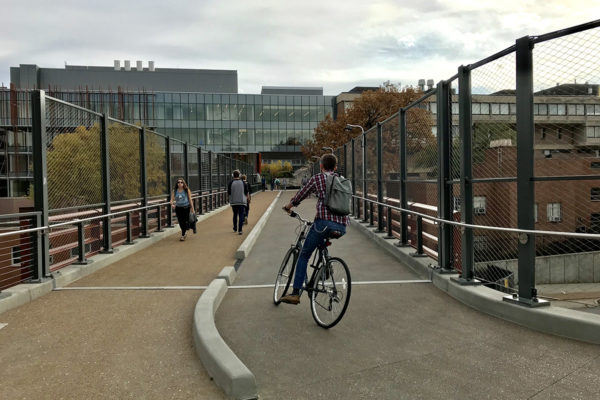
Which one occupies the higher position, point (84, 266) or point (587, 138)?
point (587, 138)

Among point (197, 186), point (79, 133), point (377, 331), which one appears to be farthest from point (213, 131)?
point (377, 331)

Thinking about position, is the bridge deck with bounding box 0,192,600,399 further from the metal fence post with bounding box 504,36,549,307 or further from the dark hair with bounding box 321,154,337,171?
the dark hair with bounding box 321,154,337,171

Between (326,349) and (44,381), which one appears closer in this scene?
(44,381)

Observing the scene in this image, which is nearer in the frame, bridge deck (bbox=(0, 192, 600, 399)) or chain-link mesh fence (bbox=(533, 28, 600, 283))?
bridge deck (bbox=(0, 192, 600, 399))

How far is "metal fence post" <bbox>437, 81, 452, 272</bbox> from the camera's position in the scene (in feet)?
21.0

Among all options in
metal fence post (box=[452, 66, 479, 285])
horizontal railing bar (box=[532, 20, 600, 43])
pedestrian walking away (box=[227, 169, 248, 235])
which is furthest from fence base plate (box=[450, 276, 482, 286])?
pedestrian walking away (box=[227, 169, 248, 235])

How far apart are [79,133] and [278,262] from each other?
416 centimetres

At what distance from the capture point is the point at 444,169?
649 cm

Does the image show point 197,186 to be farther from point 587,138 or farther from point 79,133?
point 587,138

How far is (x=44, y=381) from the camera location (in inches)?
135

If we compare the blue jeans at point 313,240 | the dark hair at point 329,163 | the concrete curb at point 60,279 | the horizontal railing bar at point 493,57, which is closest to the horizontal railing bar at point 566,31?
the horizontal railing bar at point 493,57

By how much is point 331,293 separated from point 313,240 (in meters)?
0.60

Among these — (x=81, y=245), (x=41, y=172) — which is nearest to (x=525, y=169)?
(x=41, y=172)

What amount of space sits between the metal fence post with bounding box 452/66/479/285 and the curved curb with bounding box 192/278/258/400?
3.15 meters
